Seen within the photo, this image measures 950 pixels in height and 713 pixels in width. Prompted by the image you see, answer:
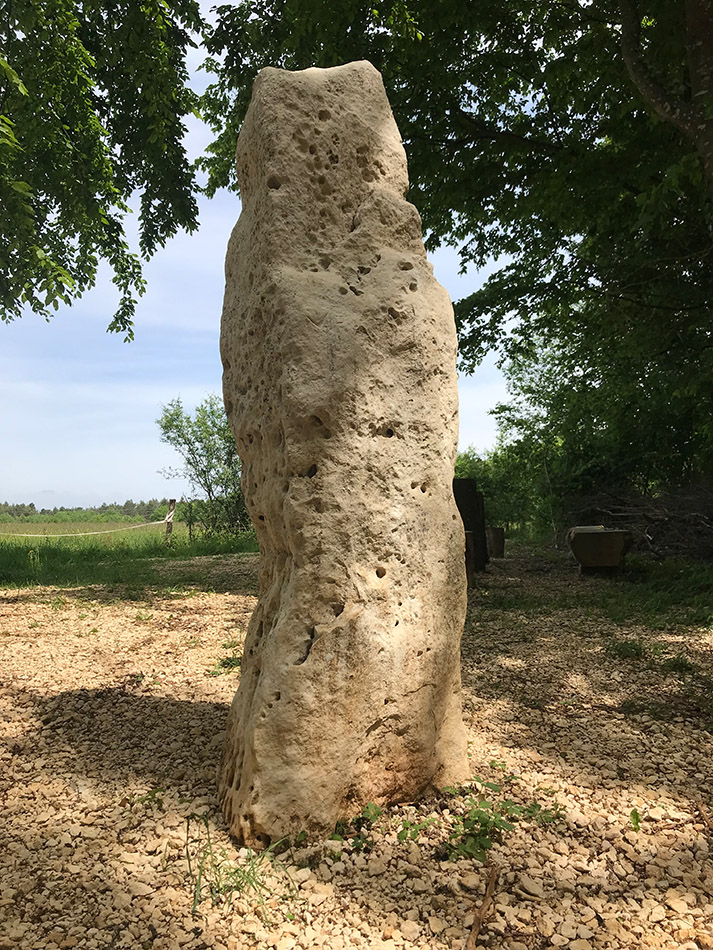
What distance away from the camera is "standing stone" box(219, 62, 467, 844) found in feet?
9.57

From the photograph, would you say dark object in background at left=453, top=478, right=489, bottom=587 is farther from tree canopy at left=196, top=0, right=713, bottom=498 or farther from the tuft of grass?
the tuft of grass

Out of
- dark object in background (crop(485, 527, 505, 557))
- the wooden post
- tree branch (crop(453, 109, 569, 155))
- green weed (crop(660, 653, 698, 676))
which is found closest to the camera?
green weed (crop(660, 653, 698, 676))

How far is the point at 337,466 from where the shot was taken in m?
3.01

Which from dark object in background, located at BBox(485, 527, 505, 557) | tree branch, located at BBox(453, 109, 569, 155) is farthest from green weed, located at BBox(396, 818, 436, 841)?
dark object in background, located at BBox(485, 527, 505, 557)

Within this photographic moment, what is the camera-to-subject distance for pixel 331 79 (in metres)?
3.48

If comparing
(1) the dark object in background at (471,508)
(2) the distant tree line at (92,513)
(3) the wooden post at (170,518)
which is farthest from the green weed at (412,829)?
(2) the distant tree line at (92,513)

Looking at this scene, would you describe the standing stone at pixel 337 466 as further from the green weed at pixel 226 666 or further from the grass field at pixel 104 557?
the grass field at pixel 104 557

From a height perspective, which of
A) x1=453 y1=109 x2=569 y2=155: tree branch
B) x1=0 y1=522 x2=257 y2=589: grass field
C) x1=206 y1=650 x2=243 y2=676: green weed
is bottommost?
x1=206 y1=650 x2=243 y2=676: green weed

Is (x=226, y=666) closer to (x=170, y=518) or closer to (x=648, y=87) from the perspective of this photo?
(x=648, y=87)

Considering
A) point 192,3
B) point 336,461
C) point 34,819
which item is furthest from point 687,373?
point 192,3

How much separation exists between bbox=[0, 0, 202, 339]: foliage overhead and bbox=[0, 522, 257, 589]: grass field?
3855 millimetres

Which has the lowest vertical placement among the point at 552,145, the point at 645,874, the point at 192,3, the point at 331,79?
the point at 645,874

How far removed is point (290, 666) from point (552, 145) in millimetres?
8543

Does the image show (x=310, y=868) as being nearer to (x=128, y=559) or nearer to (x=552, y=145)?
(x=552, y=145)
